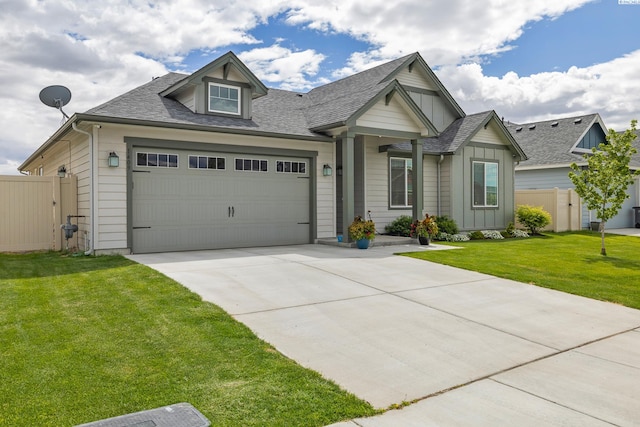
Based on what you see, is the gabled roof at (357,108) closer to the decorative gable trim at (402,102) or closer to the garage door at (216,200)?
the decorative gable trim at (402,102)

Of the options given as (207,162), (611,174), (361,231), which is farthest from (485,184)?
(207,162)

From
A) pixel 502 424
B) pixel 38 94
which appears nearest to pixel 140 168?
pixel 38 94

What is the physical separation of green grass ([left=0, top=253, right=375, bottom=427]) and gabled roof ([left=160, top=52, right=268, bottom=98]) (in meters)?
6.81

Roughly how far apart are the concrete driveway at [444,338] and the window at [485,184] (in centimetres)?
834

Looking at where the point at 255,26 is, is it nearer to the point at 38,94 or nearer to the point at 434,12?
the point at 434,12

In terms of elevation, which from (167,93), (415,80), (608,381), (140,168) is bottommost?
(608,381)

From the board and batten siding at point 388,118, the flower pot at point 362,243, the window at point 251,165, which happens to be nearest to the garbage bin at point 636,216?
the board and batten siding at point 388,118

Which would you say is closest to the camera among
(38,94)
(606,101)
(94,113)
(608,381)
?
(608,381)

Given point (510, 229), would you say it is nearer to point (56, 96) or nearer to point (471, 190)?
point (471, 190)

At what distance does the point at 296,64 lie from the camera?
51.3 feet

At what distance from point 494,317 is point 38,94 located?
12756mm

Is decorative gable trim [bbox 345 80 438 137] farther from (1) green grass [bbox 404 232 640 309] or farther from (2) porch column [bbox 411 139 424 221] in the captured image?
(1) green grass [bbox 404 232 640 309]

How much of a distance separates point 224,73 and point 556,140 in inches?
679

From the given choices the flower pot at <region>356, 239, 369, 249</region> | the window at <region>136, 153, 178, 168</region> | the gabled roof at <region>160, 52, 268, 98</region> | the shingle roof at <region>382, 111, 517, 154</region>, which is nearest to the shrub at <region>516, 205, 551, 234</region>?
the shingle roof at <region>382, 111, 517, 154</region>
